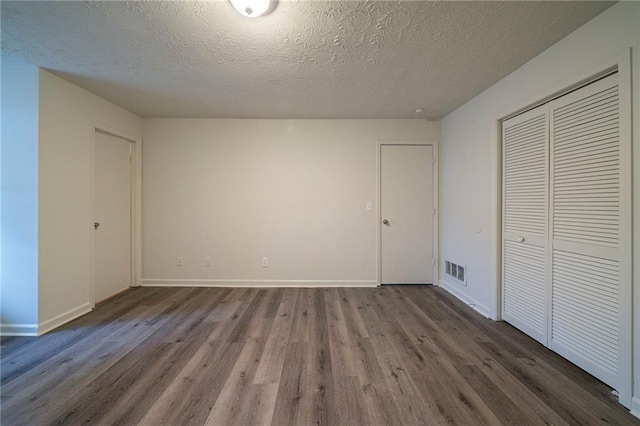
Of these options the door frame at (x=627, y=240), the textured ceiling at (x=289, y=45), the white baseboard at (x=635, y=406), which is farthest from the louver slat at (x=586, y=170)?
the white baseboard at (x=635, y=406)

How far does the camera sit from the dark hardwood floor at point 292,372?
1.27 metres

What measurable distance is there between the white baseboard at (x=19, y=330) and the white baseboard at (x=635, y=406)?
173 inches

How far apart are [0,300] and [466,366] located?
401 cm

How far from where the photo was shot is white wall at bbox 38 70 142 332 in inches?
83.7

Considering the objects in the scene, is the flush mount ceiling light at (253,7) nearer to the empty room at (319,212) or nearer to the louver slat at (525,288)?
the empty room at (319,212)

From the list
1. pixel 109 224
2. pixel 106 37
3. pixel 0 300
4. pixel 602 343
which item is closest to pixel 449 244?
pixel 602 343

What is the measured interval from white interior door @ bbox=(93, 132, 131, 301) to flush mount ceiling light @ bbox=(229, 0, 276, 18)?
2538 mm

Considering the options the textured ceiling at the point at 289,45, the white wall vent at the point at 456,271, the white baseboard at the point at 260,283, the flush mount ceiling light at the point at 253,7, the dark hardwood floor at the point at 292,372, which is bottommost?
the dark hardwood floor at the point at 292,372

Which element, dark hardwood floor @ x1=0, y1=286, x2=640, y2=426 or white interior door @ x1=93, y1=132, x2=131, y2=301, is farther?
white interior door @ x1=93, y1=132, x2=131, y2=301

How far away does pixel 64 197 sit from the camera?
7.51ft

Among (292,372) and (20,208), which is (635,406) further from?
(20,208)

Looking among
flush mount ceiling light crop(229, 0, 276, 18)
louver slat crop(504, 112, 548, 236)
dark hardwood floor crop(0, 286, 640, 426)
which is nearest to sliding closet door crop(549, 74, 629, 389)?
louver slat crop(504, 112, 548, 236)

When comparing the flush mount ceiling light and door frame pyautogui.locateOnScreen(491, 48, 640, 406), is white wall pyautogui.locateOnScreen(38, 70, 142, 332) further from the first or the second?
door frame pyautogui.locateOnScreen(491, 48, 640, 406)

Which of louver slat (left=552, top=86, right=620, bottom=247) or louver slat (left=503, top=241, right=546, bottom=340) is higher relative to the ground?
louver slat (left=552, top=86, right=620, bottom=247)
